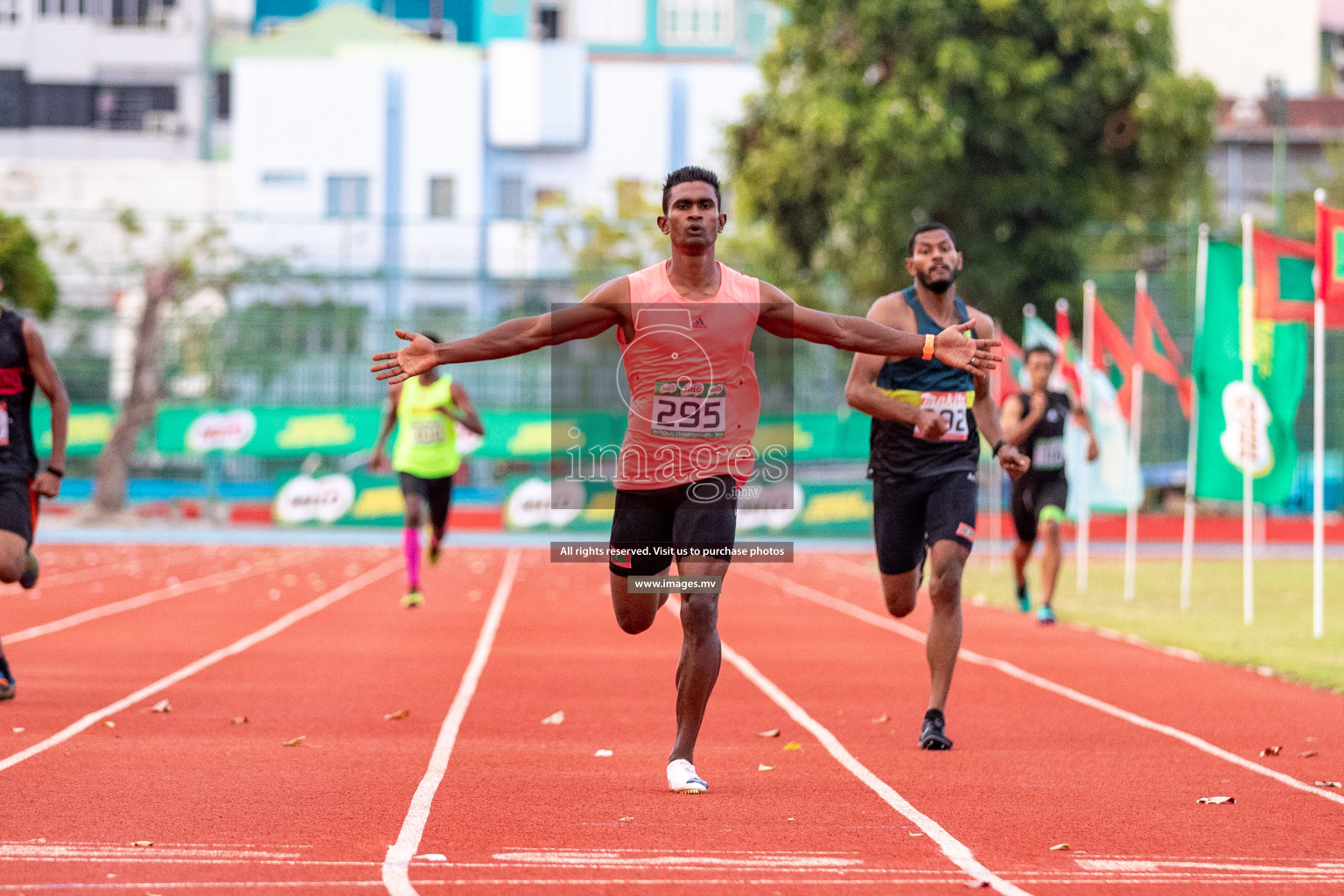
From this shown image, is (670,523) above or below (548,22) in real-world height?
below

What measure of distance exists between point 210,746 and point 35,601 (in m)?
9.07

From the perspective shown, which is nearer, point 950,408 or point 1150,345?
point 950,408

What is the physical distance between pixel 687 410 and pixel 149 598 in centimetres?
1140

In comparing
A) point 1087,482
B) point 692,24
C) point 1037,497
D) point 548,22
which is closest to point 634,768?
point 1037,497

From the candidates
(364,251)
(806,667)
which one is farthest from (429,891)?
(364,251)

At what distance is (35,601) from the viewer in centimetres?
1582

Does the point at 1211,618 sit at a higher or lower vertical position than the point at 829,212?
lower

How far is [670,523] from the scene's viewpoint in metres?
6.66

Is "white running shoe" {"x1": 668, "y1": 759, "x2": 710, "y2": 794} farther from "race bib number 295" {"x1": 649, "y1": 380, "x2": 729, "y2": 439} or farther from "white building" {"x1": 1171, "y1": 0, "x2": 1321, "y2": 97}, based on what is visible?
"white building" {"x1": 1171, "y1": 0, "x2": 1321, "y2": 97}

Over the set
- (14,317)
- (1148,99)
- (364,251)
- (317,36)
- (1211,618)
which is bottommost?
(1211,618)

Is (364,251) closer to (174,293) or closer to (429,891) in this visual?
(174,293)

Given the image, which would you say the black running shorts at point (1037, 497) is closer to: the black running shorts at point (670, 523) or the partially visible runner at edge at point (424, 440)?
the partially visible runner at edge at point (424, 440)

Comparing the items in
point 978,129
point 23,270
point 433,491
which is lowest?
point 433,491

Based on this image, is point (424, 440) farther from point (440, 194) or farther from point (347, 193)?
point (440, 194)
